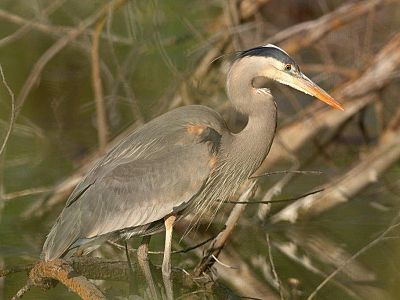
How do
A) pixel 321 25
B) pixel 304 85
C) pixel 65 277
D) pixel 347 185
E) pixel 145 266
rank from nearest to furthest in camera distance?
pixel 65 277
pixel 304 85
pixel 145 266
pixel 347 185
pixel 321 25

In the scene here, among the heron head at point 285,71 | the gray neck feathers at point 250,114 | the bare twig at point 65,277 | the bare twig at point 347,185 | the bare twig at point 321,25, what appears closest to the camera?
the bare twig at point 65,277

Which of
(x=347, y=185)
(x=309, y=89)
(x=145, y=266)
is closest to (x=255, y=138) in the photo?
(x=309, y=89)

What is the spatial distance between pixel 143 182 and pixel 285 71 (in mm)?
775

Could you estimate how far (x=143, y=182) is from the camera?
4414 mm

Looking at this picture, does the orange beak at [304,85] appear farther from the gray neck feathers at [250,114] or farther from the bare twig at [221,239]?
the bare twig at [221,239]

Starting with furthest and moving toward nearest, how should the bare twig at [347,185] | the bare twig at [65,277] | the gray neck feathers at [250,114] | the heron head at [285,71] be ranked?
the bare twig at [347,185] < the gray neck feathers at [250,114] < the heron head at [285,71] < the bare twig at [65,277]

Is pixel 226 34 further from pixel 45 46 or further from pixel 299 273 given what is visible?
pixel 45 46

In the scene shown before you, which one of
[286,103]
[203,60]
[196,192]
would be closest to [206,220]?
[203,60]

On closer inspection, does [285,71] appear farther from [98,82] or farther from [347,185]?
[98,82]

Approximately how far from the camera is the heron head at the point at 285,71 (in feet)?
14.2

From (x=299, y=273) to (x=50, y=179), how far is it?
7.62 feet

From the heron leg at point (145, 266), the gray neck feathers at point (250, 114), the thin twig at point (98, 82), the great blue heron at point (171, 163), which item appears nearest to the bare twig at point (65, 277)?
the great blue heron at point (171, 163)

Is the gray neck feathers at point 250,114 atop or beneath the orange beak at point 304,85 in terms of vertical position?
beneath

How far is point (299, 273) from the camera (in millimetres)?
5332
